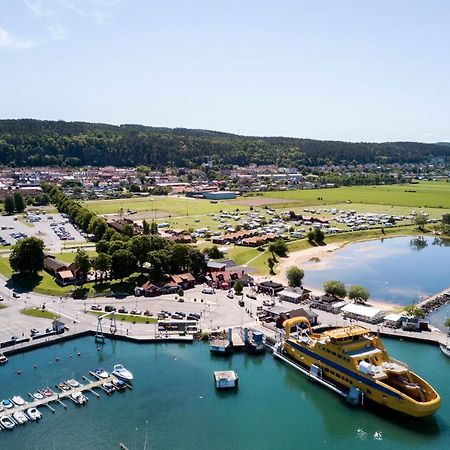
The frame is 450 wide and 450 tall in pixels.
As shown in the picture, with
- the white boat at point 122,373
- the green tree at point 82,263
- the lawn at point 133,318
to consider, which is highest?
the green tree at point 82,263

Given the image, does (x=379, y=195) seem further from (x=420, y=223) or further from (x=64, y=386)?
(x=64, y=386)

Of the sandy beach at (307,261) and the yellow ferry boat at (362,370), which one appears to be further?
the sandy beach at (307,261)

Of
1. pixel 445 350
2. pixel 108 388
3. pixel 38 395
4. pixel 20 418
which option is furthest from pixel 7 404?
pixel 445 350

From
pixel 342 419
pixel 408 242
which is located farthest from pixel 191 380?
pixel 408 242

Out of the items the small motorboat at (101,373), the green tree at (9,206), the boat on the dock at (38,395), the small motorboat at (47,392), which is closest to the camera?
the boat on the dock at (38,395)

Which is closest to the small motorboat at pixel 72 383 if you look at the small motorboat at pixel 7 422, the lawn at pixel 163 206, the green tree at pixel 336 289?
the small motorboat at pixel 7 422

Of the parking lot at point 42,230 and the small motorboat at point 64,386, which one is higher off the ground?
the small motorboat at point 64,386

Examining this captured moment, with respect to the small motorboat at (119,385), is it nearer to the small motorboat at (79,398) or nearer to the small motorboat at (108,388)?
the small motorboat at (108,388)
